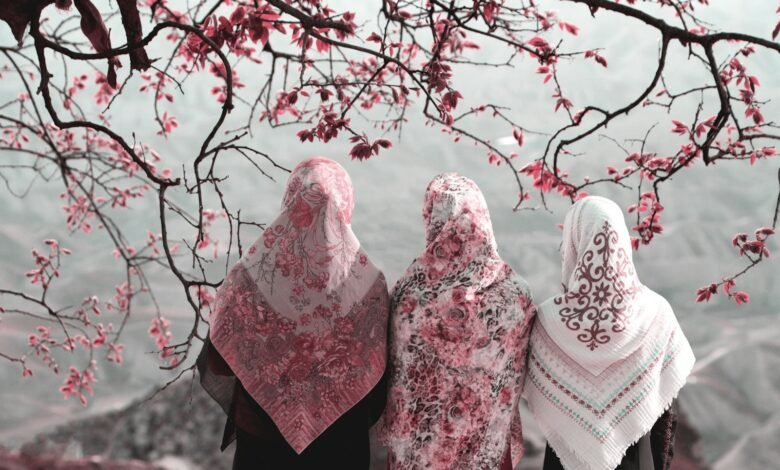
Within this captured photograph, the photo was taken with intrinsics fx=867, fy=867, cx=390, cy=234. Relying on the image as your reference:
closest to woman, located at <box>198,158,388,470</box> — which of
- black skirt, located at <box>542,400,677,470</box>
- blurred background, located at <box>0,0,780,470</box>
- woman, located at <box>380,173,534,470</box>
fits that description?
woman, located at <box>380,173,534,470</box>

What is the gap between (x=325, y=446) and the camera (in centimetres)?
281

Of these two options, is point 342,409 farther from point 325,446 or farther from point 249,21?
point 249,21

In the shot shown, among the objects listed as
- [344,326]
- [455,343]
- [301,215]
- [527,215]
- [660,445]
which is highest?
[527,215]

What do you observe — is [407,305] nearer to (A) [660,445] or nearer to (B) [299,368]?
(B) [299,368]

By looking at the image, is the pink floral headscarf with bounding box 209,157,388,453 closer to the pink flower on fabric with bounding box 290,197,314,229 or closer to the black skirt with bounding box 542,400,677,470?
the pink flower on fabric with bounding box 290,197,314,229

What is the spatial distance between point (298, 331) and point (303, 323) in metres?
0.03

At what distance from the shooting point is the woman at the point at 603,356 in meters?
2.71

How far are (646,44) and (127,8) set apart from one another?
8.83m

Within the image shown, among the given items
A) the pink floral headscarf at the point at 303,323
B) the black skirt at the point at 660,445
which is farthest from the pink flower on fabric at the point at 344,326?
the black skirt at the point at 660,445

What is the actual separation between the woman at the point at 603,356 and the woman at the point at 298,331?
0.57m

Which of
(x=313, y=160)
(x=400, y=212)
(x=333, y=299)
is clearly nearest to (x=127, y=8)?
(x=313, y=160)

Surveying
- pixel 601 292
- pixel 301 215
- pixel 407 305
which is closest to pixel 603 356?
pixel 601 292

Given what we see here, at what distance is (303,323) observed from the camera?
2.71 meters

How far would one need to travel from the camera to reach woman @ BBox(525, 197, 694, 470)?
2.71m
